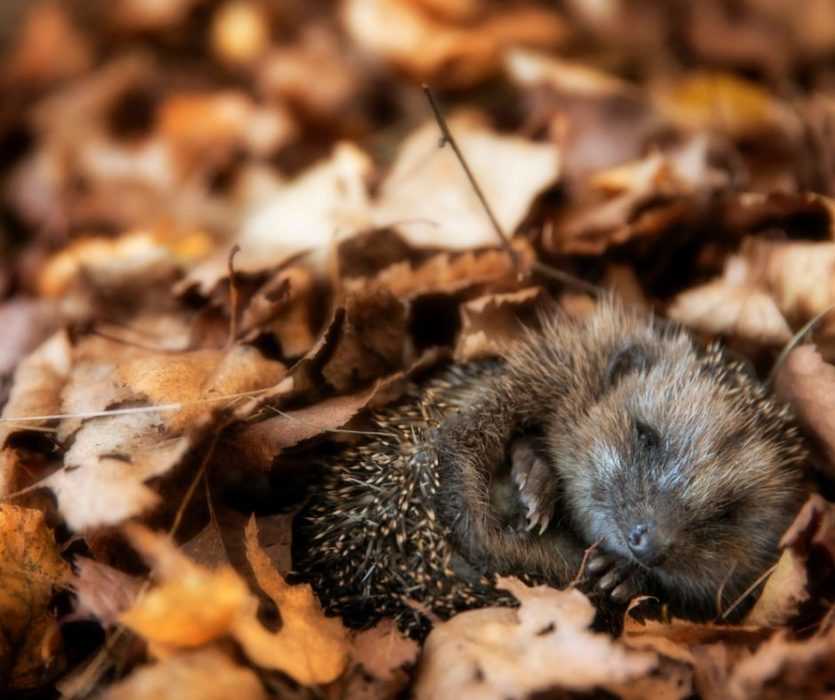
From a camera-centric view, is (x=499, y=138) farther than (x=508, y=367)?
Yes

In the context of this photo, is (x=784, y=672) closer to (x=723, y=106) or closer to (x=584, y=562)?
(x=584, y=562)

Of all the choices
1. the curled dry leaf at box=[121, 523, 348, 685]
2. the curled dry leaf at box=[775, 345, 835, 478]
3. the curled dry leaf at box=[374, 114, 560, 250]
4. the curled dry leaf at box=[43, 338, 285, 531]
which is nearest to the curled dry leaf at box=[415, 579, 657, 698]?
the curled dry leaf at box=[121, 523, 348, 685]

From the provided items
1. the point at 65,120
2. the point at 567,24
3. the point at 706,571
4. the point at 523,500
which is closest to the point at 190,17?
the point at 65,120

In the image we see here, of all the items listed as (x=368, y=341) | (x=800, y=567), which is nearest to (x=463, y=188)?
(x=368, y=341)

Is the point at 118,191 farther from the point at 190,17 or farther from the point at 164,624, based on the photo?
the point at 164,624

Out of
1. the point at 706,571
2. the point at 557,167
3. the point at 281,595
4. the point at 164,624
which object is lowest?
the point at 706,571

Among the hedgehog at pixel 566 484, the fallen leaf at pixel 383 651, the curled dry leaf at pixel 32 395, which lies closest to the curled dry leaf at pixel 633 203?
the hedgehog at pixel 566 484

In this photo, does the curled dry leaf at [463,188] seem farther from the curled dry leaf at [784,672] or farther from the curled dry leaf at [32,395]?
the curled dry leaf at [784,672]
